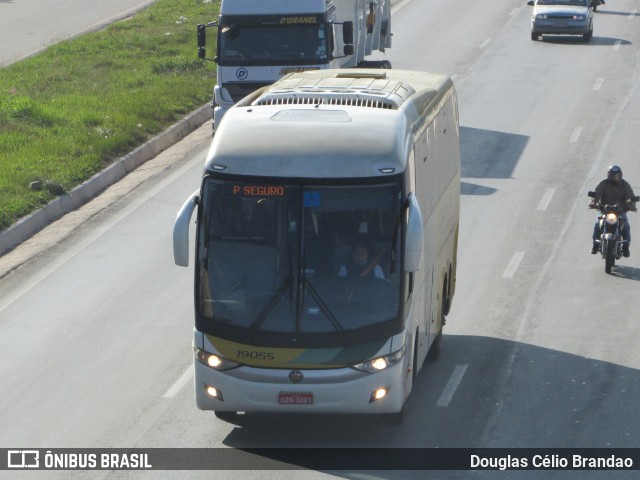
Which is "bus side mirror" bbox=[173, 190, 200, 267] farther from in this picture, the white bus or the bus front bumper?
the bus front bumper

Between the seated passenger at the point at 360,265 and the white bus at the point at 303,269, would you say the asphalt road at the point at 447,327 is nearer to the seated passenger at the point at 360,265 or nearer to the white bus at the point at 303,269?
the white bus at the point at 303,269

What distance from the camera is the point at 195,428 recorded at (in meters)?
14.1

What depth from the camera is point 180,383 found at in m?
15.6

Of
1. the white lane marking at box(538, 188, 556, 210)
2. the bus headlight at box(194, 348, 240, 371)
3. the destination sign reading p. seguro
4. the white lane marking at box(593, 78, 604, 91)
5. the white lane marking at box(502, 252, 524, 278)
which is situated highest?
the destination sign reading p. seguro

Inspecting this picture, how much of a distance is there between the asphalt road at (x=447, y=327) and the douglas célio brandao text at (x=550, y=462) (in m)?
0.21

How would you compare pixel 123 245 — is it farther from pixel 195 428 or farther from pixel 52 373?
pixel 195 428

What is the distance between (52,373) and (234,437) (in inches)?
127

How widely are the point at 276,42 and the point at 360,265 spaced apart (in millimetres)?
15602

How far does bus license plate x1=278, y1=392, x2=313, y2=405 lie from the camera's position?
1305cm

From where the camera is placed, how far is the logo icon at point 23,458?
521 inches

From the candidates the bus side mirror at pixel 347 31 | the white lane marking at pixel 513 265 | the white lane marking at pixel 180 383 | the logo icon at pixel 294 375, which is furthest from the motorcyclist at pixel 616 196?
the bus side mirror at pixel 347 31

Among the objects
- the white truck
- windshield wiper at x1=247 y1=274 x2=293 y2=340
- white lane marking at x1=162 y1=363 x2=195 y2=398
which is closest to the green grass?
the white truck

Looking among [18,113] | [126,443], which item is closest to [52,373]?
[126,443]

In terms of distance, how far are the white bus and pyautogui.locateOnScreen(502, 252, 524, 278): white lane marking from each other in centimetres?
709
